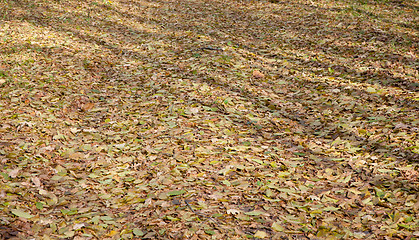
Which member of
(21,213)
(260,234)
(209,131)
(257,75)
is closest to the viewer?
(260,234)

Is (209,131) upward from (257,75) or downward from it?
downward

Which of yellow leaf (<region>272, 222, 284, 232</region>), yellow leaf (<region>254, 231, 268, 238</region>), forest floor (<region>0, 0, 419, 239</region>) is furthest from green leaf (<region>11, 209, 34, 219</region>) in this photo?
yellow leaf (<region>272, 222, 284, 232</region>)

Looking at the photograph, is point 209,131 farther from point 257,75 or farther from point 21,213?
point 21,213

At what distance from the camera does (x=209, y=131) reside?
5004mm

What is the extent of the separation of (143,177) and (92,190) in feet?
1.99

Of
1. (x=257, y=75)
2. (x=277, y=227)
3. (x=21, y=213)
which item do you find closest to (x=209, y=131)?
(x=277, y=227)

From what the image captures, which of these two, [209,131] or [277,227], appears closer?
[277,227]

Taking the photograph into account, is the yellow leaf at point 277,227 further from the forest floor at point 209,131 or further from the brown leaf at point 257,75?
the brown leaf at point 257,75

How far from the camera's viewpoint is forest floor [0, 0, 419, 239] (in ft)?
11.5

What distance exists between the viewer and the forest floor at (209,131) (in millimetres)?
3492

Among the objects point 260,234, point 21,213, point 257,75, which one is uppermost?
point 257,75

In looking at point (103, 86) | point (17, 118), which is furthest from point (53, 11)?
point (17, 118)

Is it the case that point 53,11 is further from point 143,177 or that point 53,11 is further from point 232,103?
point 143,177

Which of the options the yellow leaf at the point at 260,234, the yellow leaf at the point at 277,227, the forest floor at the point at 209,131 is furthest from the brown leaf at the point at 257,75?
the yellow leaf at the point at 260,234
